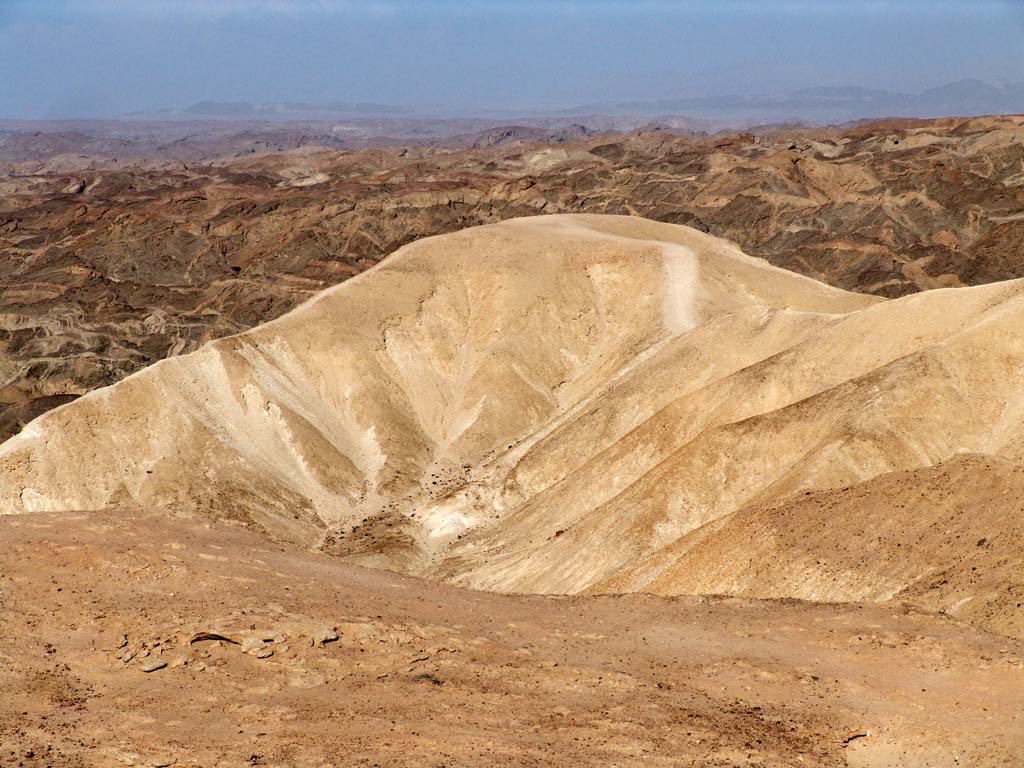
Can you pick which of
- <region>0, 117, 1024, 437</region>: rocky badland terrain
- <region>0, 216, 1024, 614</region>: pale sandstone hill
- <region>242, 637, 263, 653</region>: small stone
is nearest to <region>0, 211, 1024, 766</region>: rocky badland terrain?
<region>242, 637, 263, 653</region>: small stone

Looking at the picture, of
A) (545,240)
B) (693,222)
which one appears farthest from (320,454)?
(693,222)

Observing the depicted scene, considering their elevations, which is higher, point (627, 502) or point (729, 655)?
point (729, 655)

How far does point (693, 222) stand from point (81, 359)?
73.8 metres

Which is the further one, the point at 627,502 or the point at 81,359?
the point at 81,359

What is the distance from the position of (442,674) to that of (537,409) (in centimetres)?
3852

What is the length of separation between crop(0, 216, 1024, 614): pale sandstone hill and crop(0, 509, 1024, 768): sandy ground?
12.7 meters

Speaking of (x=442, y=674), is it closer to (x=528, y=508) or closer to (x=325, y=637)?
(x=325, y=637)

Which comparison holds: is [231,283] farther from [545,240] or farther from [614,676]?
[614,676]

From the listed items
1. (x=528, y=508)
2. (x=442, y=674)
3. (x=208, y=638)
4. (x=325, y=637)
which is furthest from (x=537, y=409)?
(x=442, y=674)

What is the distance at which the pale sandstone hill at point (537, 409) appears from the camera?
3550 centimetres

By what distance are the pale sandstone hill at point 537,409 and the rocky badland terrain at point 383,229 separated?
19.5 metres

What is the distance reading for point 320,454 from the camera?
49.9m

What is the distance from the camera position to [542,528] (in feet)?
137

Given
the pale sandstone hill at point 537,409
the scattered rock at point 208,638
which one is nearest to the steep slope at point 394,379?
the pale sandstone hill at point 537,409
